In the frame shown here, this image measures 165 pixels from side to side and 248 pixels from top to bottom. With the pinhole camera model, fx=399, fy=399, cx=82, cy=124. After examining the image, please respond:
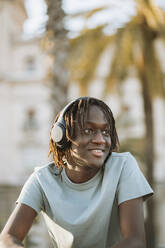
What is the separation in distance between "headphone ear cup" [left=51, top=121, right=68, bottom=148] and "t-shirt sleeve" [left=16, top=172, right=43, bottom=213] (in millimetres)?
250

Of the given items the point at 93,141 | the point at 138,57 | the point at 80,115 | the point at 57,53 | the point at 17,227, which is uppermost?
the point at 138,57

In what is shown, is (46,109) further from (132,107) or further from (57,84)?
(57,84)

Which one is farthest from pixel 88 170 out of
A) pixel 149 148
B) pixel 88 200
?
pixel 149 148

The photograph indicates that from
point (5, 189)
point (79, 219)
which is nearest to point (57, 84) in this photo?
point (79, 219)

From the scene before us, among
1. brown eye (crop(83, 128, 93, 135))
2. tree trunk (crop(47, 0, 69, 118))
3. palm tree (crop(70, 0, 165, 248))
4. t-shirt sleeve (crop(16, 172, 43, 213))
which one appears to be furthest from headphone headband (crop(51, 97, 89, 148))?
palm tree (crop(70, 0, 165, 248))

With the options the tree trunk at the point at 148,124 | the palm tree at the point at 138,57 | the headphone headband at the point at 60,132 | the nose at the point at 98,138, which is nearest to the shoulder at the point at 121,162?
the nose at the point at 98,138

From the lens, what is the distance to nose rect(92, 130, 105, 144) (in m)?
2.04

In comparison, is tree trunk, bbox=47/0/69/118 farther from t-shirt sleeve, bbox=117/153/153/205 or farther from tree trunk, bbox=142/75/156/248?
t-shirt sleeve, bbox=117/153/153/205

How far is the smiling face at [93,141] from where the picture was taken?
6.72 feet

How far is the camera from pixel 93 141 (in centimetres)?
→ 204

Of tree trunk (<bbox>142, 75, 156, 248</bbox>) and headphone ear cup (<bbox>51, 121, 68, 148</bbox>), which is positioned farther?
tree trunk (<bbox>142, 75, 156, 248</bbox>)

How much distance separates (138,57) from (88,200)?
949cm

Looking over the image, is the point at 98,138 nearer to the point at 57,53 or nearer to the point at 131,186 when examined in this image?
the point at 131,186

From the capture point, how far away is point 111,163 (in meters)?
2.13
